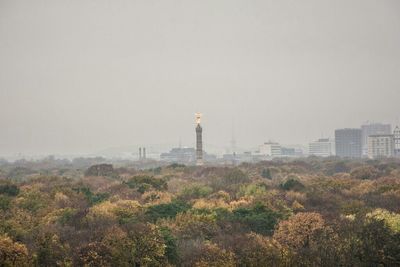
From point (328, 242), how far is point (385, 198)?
76.4 feet

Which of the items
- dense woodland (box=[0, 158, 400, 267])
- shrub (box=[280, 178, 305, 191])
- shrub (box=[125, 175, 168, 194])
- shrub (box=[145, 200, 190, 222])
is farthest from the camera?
shrub (box=[125, 175, 168, 194])

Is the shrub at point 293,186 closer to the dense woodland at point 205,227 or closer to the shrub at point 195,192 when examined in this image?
the dense woodland at point 205,227

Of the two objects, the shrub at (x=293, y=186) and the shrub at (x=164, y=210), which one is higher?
the shrub at (x=293, y=186)

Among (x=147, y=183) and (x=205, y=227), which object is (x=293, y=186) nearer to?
(x=147, y=183)

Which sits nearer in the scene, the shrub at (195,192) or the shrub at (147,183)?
the shrub at (195,192)

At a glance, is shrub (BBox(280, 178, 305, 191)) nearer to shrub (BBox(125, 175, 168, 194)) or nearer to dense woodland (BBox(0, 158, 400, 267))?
dense woodland (BBox(0, 158, 400, 267))

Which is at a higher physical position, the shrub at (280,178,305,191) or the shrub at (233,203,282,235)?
the shrub at (280,178,305,191)

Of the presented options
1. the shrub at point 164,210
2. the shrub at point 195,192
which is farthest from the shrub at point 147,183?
the shrub at point 164,210

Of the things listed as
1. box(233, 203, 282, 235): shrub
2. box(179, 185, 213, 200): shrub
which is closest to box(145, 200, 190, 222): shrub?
box(233, 203, 282, 235): shrub

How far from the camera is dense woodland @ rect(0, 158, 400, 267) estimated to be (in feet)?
110

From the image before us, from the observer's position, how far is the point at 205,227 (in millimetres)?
43812

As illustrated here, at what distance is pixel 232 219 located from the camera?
4756 centimetres

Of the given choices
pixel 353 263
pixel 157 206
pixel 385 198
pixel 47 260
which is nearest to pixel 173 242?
pixel 47 260

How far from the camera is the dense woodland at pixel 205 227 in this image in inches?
1320
